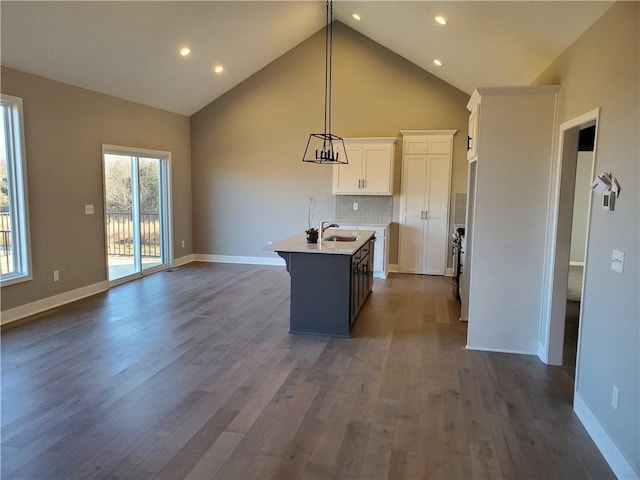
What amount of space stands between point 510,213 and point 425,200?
3635 mm

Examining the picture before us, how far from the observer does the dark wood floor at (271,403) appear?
250cm

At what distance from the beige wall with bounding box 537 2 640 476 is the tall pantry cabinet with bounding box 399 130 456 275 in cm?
426

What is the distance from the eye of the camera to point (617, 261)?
2.51 meters

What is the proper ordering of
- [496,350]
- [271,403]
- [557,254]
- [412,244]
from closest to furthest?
[271,403]
[557,254]
[496,350]
[412,244]

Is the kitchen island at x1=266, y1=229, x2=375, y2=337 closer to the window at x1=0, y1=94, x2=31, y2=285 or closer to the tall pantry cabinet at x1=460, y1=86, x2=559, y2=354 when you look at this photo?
the tall pantry cabinet at x1=460, y1=86, x2=559, y2=354

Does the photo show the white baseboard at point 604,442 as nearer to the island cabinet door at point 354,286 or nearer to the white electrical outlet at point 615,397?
the white electrical outlet at point 615,397

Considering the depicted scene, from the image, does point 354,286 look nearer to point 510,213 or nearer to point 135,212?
point 510,213

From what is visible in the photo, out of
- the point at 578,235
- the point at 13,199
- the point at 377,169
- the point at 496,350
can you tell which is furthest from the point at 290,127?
the point at 578,235

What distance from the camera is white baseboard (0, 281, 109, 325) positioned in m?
4.86

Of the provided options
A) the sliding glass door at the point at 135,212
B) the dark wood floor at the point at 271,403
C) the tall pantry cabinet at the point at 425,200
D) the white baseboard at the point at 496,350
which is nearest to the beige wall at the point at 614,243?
the dark wood floor at the point at 271,403

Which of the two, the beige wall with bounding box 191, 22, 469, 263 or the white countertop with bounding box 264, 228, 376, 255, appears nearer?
the white countertop with bounding box 264, 228, 376, 255

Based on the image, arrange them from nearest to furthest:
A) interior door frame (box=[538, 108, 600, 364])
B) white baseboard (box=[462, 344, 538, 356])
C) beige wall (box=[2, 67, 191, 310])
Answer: interior door frame (box=[538, 108, 600, 364]) → white baseboard (box=[462, 344, 538, 356]) → beige wall (box=[2, 67, 191, 310])

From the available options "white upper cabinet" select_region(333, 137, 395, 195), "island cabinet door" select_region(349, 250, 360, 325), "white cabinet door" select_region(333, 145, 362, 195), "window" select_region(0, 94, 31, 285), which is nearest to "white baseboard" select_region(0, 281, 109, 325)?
"window" select_region(0, 94, 31, 285)

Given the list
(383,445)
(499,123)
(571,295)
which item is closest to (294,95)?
(499,123)
